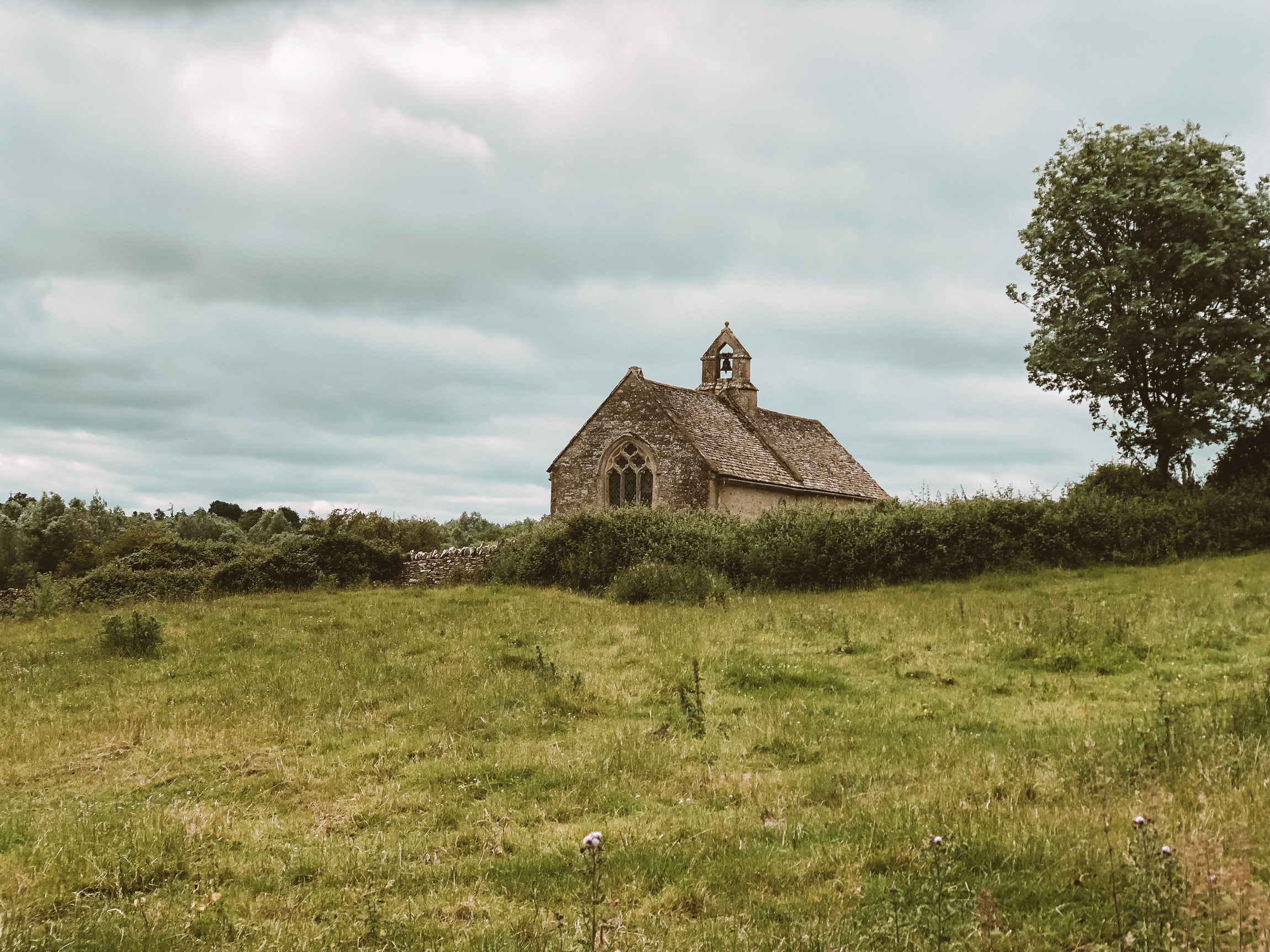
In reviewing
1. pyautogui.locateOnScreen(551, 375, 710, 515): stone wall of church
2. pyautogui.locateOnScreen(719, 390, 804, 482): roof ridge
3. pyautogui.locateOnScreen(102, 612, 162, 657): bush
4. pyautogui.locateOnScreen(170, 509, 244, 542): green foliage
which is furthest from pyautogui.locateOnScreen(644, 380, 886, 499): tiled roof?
pyautogui.locateOnScreen(170, 509, 244, 542): green foliage

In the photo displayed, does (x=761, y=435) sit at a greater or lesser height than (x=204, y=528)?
greater

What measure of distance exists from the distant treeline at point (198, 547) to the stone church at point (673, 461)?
463 centimetres

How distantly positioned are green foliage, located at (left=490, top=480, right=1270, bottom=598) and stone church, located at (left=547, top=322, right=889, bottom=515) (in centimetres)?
698

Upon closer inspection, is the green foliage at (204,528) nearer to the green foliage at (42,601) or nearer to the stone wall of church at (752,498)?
the green foliage at (42,601)

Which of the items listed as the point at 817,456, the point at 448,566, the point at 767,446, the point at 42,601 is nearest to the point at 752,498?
the point at 767,446

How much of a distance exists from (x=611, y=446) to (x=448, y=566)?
364 inches

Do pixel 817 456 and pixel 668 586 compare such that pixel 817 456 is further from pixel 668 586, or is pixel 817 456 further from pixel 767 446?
pixel 668 586

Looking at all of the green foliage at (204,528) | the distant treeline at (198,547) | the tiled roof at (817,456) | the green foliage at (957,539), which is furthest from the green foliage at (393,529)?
the green foliage at (957,539)

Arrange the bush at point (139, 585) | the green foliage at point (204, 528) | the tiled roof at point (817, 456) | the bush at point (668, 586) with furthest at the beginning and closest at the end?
1. the green foliage at point (204, 528)
2. the tiled roof at point (817, 456)
3. the bush at point (139, 585)
4. the bush at point (668, 586)

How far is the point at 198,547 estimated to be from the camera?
104ft

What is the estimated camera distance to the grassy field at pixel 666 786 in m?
5.57

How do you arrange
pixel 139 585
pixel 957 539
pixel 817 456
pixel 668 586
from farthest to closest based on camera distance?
pixel 817 456
pixel 139 585
pixel 957 539
pixel 668 586

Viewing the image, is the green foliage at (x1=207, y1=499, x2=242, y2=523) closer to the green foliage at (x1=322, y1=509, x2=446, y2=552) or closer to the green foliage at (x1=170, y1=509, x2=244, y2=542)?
the green foliage at (x1=170, y1=509, x2=244, y2=542)

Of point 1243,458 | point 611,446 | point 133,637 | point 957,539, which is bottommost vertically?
point 133,637
